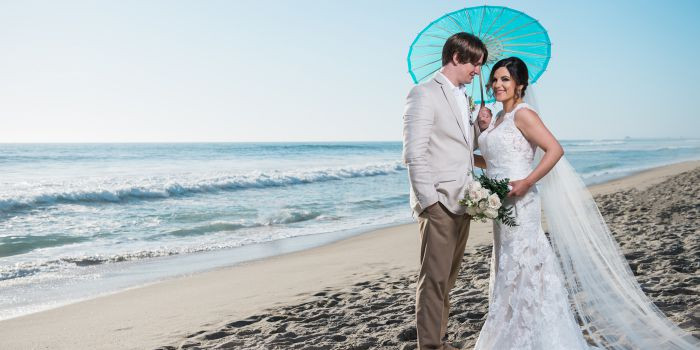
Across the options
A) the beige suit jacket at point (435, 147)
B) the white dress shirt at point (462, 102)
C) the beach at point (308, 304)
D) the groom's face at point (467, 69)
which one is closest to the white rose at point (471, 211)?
the beige suit jacket at point (435, 147)

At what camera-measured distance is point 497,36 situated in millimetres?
3992

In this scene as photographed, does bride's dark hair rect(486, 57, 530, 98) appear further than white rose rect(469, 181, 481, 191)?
Yes

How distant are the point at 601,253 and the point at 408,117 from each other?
1.79 m

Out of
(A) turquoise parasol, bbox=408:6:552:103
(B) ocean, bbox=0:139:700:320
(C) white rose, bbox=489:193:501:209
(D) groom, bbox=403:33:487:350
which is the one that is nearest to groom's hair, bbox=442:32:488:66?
(D) groom, bbox=403:33:487:350

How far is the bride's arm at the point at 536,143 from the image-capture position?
3.42 m

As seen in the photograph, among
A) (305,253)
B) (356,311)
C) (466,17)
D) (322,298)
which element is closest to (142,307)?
(322,298)

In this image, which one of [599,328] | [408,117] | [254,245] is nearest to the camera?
[408,117]

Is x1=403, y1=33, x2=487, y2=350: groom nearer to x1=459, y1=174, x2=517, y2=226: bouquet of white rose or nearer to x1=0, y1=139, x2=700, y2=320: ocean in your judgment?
x1=459, y1=174, x2=517, y2=226: bouquet of white rose

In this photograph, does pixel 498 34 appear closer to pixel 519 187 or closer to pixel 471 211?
pixel 519 187

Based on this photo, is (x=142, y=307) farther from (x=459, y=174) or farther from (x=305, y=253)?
(x=459, y=174)

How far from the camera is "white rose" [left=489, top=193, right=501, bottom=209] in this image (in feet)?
10.4

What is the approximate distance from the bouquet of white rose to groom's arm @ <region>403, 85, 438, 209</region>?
203mm

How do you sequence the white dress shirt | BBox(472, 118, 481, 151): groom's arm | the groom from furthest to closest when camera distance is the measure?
1. BBox(472, 118, 481, 151): groom's arm
2. the white dress shirt
3. the groom

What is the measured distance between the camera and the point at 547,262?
3529 millimetres
